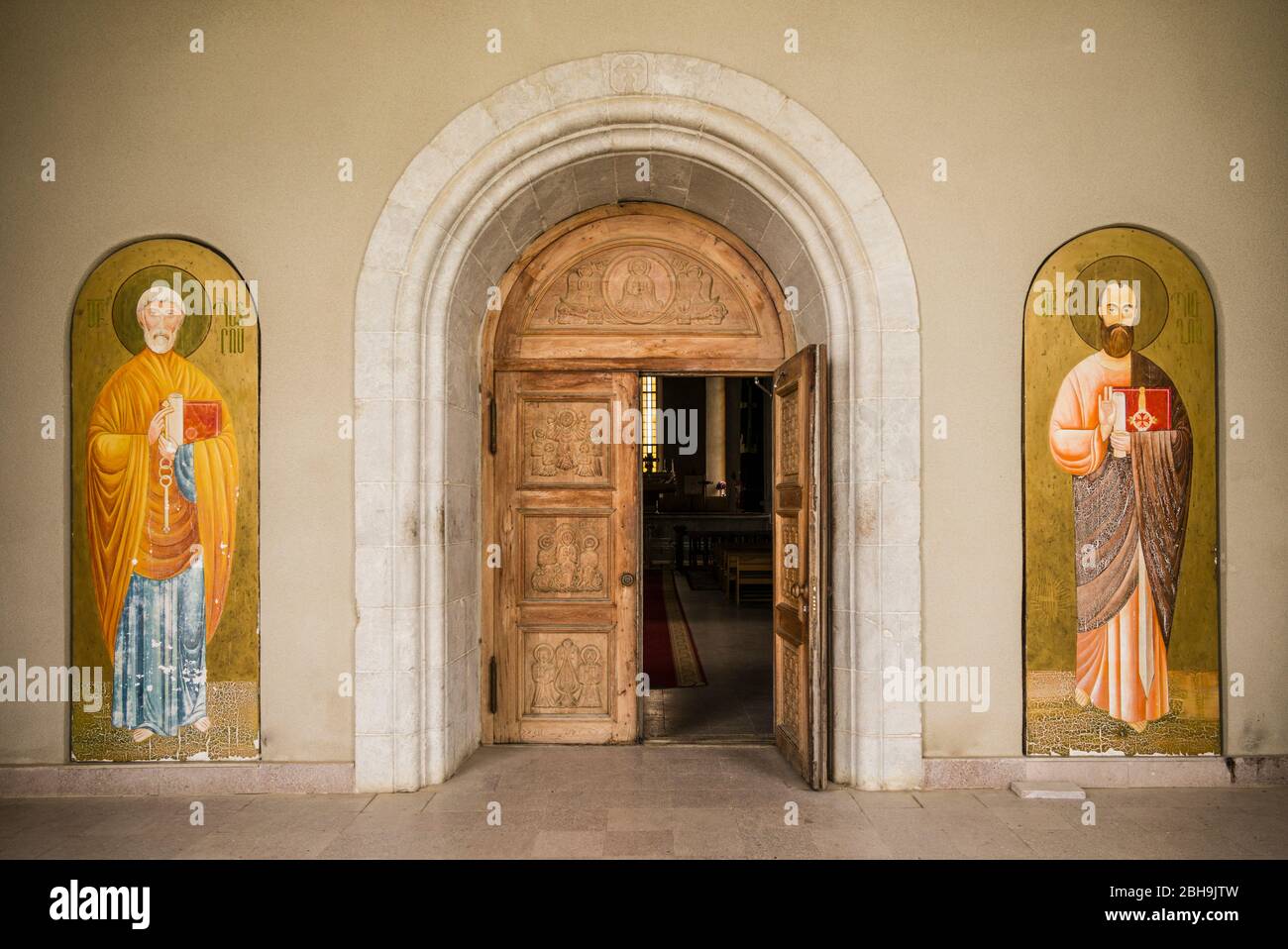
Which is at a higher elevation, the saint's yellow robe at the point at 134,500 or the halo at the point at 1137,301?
the halo at the point at 1137,301

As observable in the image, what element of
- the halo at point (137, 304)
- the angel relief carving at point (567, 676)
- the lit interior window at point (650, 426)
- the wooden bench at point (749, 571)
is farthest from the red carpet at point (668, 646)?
the lit interior window at point (650, 426)

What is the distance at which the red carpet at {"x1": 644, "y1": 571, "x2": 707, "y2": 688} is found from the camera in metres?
6.47

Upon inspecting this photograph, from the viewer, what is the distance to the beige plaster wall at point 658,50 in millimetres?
3998

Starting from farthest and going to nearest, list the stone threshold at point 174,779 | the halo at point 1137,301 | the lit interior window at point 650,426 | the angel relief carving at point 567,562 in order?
the lit interior window at point 650,426 < the angel relief carving at point 567,562 < the halo at point 1137,301 < the stone threshold at point 174,779

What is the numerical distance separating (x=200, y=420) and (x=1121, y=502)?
4.86 m

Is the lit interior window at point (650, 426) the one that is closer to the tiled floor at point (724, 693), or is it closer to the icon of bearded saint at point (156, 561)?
the tiled floor at point (724, 693)

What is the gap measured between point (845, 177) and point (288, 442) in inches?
127

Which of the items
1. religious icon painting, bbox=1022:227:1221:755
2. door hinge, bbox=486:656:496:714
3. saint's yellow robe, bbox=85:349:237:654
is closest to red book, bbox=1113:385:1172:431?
religious icon painting, bbox=1022:227:1221:755

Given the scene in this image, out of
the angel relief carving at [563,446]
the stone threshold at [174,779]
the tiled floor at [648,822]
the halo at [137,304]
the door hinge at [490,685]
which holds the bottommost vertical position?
the tiled floor at [648,822]

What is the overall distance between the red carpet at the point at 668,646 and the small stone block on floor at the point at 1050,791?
2763 mm

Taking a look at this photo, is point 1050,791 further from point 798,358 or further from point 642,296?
point 642,296

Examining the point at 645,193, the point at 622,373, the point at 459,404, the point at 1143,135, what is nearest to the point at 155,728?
the point at 459,404

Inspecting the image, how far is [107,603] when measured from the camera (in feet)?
13.1

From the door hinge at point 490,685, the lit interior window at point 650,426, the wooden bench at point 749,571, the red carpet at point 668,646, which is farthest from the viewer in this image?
the lit interior window at point 650,426
